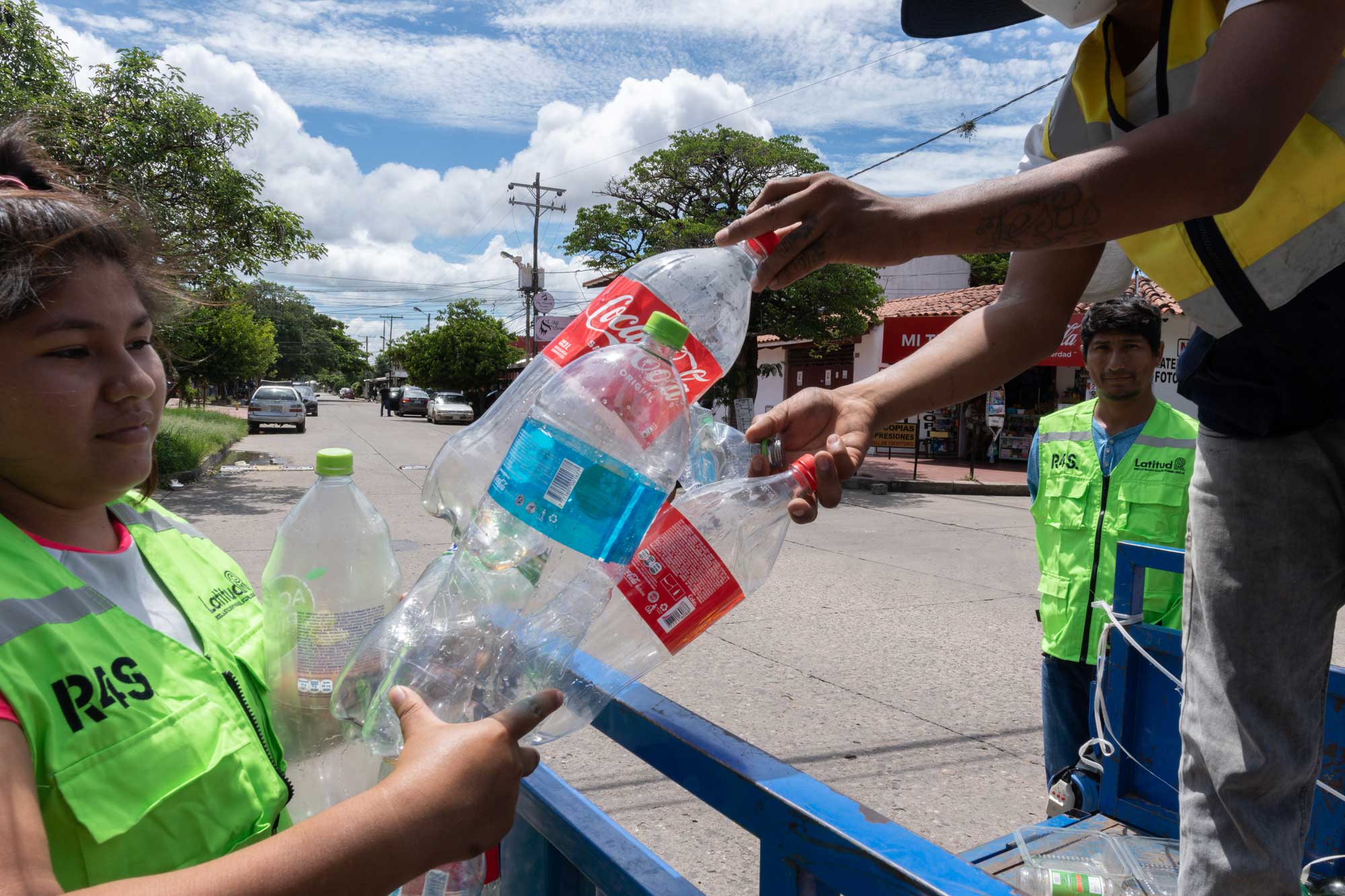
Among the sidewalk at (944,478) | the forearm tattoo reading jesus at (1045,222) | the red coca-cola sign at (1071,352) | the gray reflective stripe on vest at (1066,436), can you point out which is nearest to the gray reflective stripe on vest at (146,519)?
the forearm tattoo reading jesus at (1045,222)

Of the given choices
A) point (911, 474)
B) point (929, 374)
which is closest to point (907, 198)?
point (929, 374)

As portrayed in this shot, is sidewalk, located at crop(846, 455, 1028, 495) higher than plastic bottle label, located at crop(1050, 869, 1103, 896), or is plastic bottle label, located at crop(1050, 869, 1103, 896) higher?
plastic bottle label, located at crop(1050, 869, 1103, 896)

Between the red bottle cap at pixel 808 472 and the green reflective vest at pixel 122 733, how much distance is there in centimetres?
95

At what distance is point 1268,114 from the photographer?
3.74ft

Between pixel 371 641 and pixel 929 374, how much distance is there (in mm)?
1227

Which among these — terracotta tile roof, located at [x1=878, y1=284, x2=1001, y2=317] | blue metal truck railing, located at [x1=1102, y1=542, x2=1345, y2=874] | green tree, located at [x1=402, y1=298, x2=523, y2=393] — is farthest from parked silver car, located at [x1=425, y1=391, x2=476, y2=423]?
blue metal truck railing, located at [x1=1102, y1=542, x2=1345, y2=874]

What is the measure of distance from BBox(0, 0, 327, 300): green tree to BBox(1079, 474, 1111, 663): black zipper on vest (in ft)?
28.6

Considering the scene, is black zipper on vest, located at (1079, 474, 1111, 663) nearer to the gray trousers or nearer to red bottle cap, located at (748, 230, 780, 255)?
the gray trousers

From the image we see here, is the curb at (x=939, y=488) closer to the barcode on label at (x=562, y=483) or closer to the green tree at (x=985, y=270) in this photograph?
the barcode on label at (x=562, y=483)

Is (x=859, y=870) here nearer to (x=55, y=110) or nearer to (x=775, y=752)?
(x=775, y=752)

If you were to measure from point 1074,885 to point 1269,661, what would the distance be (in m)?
0.92

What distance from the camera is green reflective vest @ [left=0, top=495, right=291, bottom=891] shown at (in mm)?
963

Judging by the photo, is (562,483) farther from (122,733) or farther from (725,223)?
(725,223)

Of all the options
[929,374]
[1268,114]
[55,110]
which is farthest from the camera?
[55,110]
